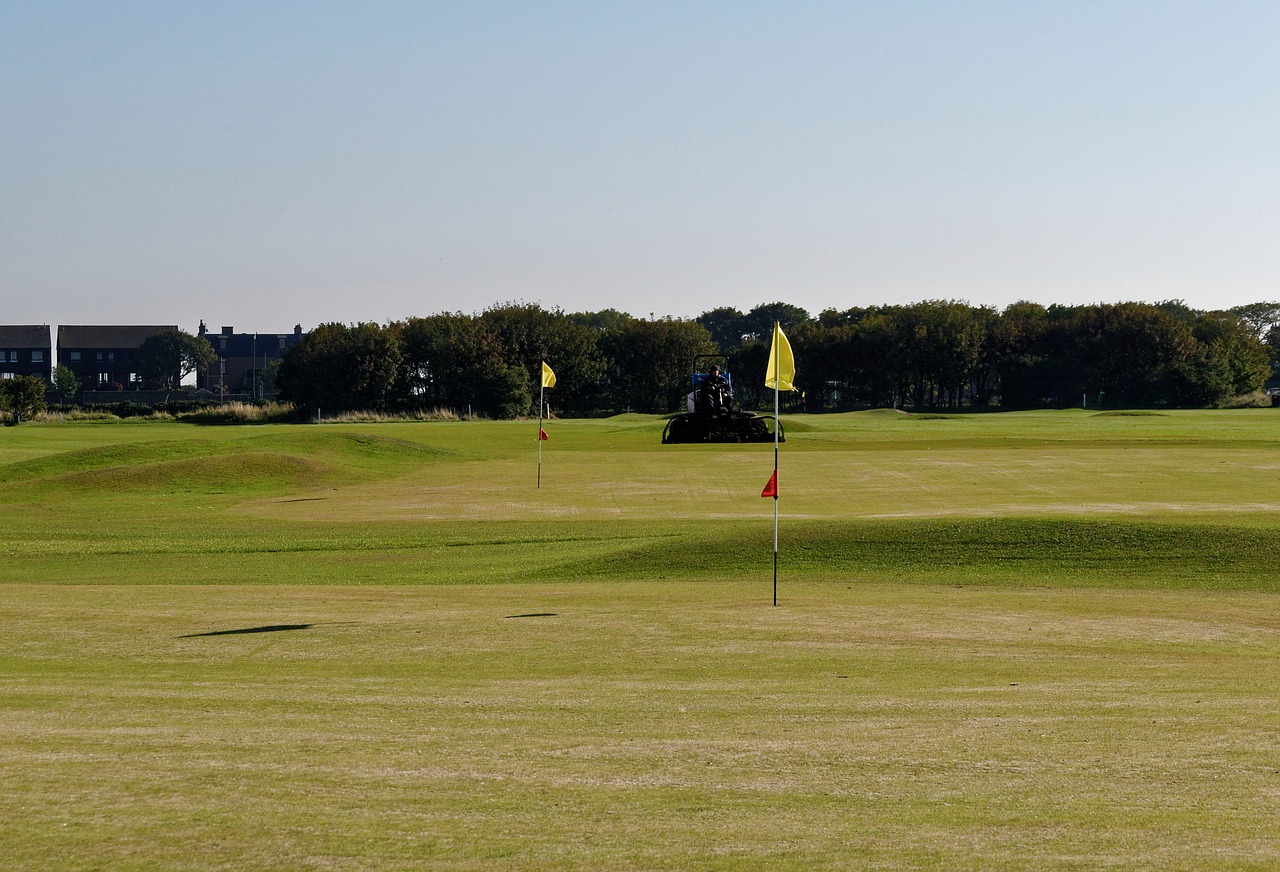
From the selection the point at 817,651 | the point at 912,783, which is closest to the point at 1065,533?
the point at 817,651

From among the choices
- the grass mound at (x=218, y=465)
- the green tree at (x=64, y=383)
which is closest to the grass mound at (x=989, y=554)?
the grass mound at (x=218, y=465)

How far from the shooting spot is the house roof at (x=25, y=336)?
566ft

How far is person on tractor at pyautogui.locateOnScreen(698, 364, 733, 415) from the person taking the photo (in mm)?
27375

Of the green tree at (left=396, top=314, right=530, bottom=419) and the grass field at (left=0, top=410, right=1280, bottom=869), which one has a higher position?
the green tree at (left=396, top=314, right=530, bottom=419)

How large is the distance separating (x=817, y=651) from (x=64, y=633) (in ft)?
28.5

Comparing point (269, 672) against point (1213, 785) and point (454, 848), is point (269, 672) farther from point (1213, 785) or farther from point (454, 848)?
point (1213, 785)

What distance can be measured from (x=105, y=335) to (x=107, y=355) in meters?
2.75

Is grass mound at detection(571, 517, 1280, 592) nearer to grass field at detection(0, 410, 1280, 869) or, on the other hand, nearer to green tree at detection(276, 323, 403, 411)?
grass field at detection(0, 410, 1280, 869)

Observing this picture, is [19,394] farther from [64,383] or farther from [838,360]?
[64,383]

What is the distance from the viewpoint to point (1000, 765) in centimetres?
942

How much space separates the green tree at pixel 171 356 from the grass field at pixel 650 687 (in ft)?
503

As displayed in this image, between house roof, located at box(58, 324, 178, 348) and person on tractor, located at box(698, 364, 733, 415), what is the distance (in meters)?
168

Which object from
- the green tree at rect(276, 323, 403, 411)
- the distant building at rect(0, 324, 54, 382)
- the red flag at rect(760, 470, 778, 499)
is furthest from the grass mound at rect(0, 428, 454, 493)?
the distant building at rect(0, 324, 54, 382)

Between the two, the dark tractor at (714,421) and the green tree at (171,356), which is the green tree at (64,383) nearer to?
the green tree at (171,356)
